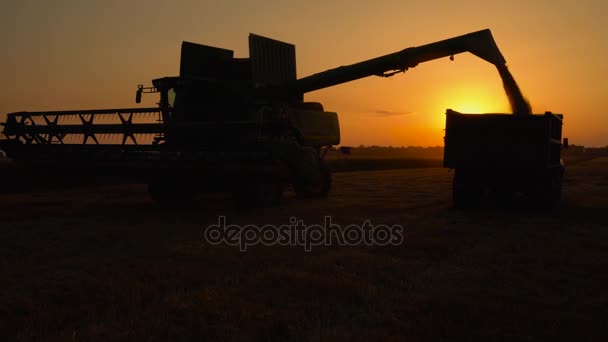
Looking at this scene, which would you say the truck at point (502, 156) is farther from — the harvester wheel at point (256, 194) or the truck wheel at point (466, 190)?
the harvester wheel at point (256, 194)

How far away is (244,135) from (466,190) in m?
5.76

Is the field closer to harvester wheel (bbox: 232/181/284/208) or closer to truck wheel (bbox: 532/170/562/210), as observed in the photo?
harvester wheel (bbox: 232/181/284/208)

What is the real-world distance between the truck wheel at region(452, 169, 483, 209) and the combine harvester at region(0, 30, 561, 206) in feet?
0.08

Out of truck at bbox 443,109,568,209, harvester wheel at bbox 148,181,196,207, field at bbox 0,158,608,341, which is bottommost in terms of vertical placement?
field at bbox 0,158,608,341

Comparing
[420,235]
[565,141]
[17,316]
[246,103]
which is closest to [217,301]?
[17,316]

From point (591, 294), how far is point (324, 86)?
32.7ft

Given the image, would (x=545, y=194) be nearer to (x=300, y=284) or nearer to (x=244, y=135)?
(x=244, y=135)

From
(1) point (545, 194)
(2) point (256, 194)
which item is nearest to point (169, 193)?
(2) point (256, 194)

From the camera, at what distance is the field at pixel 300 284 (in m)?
4.20

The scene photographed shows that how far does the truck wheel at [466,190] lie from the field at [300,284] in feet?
9.67

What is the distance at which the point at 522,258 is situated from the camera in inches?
279

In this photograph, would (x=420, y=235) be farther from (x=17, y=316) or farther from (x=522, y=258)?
(x=17, y=316)

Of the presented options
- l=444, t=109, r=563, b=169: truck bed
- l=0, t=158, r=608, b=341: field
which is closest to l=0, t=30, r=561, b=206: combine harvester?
l=444, t=109, r=563, b=169: truck bed

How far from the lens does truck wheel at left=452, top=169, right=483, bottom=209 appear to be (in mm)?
13516
